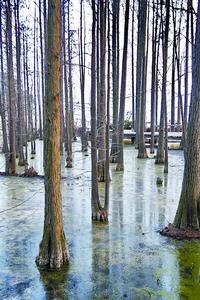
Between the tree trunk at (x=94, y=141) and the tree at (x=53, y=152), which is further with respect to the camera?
the tree trunk at (x=94, y=141)

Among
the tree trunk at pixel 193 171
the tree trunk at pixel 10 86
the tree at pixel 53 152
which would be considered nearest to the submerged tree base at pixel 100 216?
the tree trunk at pixel 193 171

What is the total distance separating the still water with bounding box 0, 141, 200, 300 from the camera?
4188 mm

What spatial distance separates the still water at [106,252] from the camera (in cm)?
419

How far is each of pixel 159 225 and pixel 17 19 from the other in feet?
38.3

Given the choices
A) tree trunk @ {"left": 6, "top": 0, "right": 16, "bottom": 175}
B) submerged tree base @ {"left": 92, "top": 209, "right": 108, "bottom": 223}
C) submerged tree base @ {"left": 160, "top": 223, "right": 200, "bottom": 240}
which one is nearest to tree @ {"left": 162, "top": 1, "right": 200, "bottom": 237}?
submerged tree base @ {"left": 160, "top": 223, "right": 200, "bottom": 240}

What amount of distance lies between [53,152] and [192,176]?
8.77 feet

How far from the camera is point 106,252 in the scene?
5.36 m

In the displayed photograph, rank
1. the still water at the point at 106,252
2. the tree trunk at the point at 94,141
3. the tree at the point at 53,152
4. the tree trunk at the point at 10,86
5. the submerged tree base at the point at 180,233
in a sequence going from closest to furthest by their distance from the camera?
the still water at the point at 106,252, the tree at the point at 53,152, the submerged tree base at the point at 180,233, the tree trunk at the point at 94,141, the tree trunk at the point at 10,86

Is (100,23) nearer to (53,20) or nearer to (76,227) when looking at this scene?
(53,20)

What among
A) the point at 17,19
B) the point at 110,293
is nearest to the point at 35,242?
the point at 110,293

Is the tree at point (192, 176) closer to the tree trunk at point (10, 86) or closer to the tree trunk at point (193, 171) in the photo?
the tree trunk at point (193, 171)

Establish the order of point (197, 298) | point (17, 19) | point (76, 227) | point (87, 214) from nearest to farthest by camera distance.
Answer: point (197, 298)
point (76, 227)
point (87, 214)
point (17, 19)

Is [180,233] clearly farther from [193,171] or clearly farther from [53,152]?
[53,152]

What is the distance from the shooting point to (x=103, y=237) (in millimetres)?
6047
